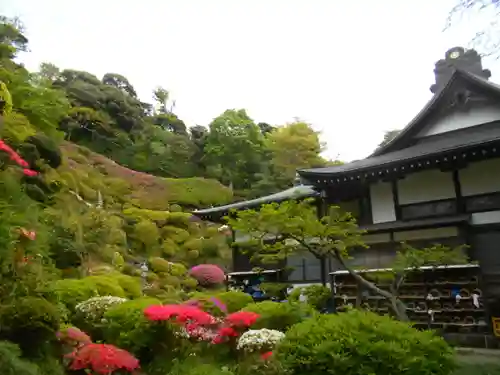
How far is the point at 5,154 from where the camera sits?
1080cm

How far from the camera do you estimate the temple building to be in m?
11.6

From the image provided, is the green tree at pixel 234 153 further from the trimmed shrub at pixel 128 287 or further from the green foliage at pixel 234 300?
the green foliage at pixel 234 300

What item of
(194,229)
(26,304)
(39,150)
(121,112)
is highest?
(121,112)

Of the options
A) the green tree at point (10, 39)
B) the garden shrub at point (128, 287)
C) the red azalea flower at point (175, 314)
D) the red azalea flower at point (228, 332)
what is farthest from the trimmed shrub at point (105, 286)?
the green tree at point (10, 39)

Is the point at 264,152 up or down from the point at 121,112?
down

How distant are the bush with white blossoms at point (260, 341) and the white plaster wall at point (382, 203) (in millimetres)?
6776

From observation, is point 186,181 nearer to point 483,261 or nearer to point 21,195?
point 483,261

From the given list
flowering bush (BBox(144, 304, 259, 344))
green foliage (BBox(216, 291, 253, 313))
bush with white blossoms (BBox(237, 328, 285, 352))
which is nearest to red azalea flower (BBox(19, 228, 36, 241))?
flowering bush (BBox(144, 304, 259, 344))

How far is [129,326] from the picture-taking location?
894 centimetres

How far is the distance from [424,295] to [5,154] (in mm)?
11540

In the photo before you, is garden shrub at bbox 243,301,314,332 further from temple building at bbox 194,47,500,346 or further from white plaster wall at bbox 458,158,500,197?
white plaster wall at bbox 458,158,500,197

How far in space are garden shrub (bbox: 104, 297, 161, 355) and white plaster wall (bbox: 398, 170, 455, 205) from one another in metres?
7.98

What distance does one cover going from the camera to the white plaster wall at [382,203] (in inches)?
532

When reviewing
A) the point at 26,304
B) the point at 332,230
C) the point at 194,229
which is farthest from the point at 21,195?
the point at 194,229
